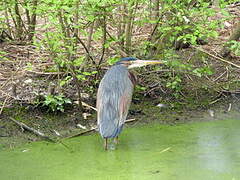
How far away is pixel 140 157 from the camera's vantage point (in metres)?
4.35

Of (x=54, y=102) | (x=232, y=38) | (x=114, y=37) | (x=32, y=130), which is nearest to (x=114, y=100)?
(x=54, y=102)

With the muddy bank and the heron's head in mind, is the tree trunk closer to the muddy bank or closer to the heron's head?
the muddy bank

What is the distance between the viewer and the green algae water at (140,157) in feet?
12.8

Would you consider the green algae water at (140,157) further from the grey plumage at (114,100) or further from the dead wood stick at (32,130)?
the grey plumage at (114,100)

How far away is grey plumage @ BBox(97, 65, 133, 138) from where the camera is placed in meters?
4.62

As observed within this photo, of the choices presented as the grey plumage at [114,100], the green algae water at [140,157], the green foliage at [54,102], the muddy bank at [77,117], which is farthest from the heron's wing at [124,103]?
the green foliage at [54,102]

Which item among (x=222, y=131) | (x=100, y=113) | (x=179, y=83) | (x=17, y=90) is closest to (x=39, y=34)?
(x=17, y=90)

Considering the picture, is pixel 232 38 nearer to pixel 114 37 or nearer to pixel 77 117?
pixel 114 37

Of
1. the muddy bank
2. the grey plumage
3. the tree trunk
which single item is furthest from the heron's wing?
the tree trunk

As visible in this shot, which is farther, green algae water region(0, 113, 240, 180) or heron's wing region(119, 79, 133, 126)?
heron's wing region(119, 79, 133, 126)

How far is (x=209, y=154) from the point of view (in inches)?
173

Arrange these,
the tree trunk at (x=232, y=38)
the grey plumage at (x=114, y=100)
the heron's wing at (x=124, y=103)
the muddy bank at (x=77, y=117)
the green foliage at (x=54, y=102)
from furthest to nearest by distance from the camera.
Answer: the tree trunk at (x=232, y=38) < the green foliage at (x=54, y=102) < the muddy bank at (x=77, y=117) < the heron's wing at (x=124, y=103) < the grey plumage at (x=114, y=100)

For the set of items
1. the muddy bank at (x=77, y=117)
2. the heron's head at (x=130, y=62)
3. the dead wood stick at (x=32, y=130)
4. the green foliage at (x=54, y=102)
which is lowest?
the muddy bank at (x=77, y=117)

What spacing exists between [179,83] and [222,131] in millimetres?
1193
